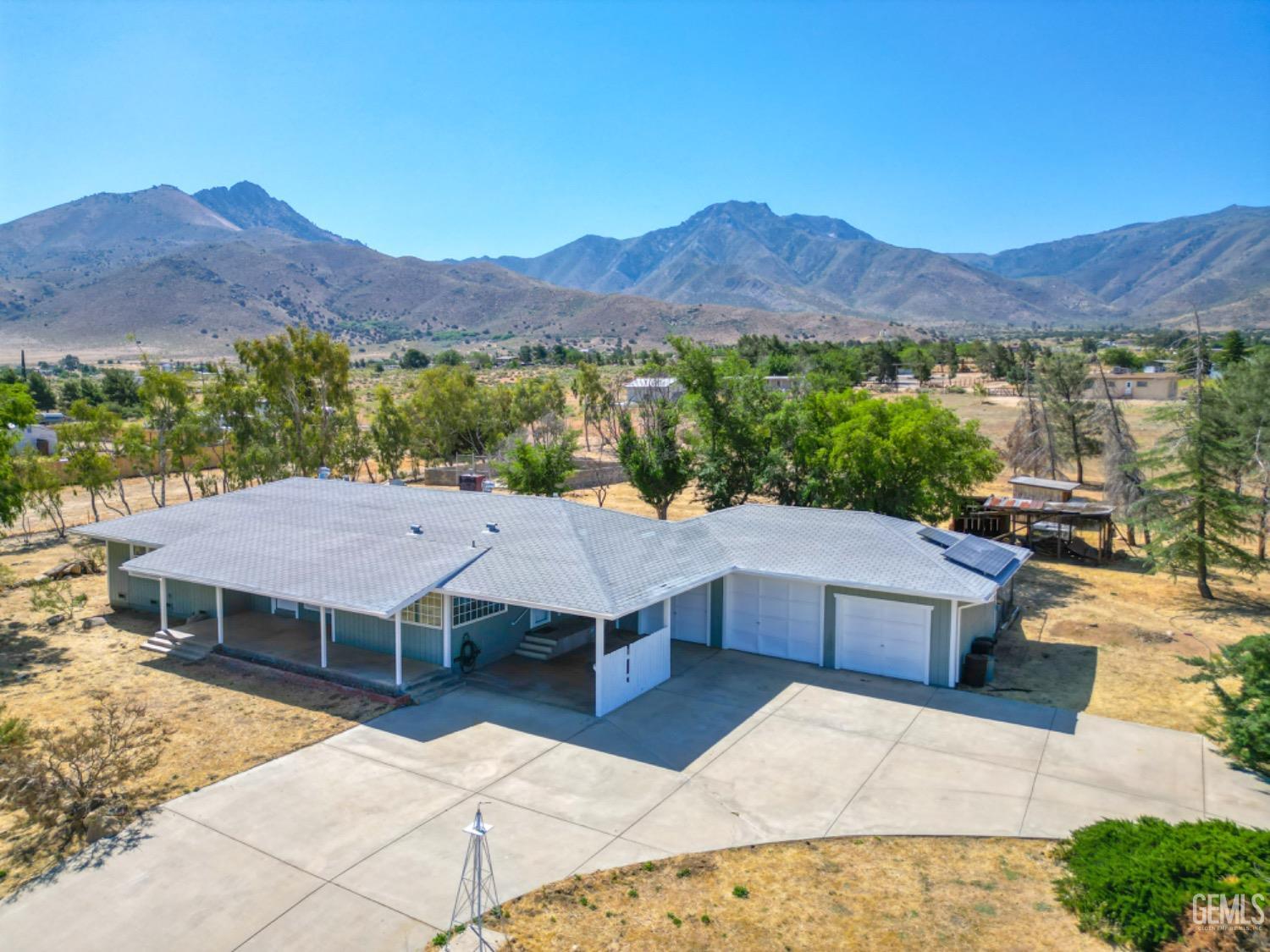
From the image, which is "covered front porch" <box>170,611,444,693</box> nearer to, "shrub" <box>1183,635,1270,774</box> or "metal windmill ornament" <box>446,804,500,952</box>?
"metal windmill ornament" <box>446,804,500,952</box>

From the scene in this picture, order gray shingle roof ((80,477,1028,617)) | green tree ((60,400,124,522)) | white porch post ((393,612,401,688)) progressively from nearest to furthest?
white porch post ((393,612,401,688)) → gray shingle roof ((80,477,1028,617)) → green tree ((60,400,124,522))

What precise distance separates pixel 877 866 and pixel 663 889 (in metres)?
2.82

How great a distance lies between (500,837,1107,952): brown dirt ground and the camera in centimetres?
936

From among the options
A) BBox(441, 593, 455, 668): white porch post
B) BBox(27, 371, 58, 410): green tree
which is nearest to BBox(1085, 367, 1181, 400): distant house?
BBox(441, 593, 455, 668): white porch post

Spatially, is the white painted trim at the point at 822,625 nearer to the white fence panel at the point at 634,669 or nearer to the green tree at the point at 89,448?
the white fence panel at the point at 634,669

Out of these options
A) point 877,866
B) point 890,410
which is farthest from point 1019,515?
point 877,866

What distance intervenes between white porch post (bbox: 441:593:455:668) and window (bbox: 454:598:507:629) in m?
0.17

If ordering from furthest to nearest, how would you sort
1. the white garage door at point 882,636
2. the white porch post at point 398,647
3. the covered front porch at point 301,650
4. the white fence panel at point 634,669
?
the white garage door at point 882,636, the covered front porch at point 301,650, the white porch post at point 398,647, the white fence panel at point 634,669

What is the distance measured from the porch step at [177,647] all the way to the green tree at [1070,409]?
39200 millimetres

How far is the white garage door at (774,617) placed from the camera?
744 inches

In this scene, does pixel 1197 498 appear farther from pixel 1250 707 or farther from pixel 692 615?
pixel 692 615

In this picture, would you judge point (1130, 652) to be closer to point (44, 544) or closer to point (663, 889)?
point (663, 889)

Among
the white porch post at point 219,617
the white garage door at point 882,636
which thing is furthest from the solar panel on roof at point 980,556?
the white porch post at point 219,617

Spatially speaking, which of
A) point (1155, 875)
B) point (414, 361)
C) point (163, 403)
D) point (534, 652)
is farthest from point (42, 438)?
point (414, 361)
